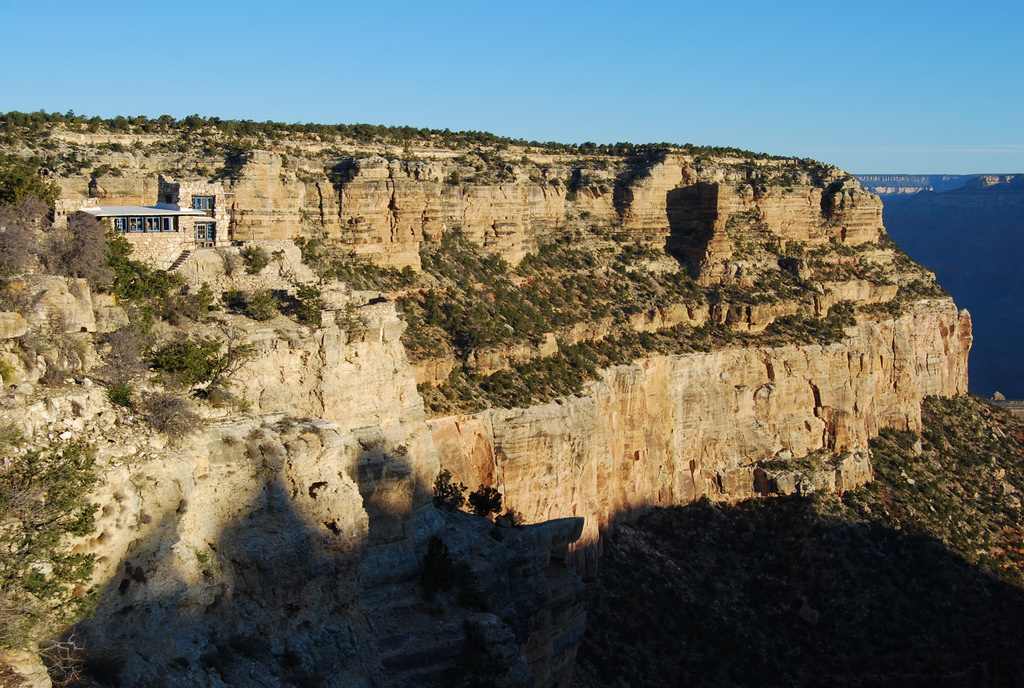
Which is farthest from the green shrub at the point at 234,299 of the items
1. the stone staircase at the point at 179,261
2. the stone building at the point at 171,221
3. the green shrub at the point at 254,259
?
the stone building at the point at 171,221

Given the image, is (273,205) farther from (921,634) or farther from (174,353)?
(921,634)

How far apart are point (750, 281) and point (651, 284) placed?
5.43m

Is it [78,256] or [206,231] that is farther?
[206,231]

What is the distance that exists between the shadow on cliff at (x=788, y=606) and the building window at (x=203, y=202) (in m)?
18.1

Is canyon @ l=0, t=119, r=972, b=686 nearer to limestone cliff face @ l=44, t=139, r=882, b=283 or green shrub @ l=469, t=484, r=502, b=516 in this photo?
limestone cliff face @ l=44, t=139, r=882, b=283

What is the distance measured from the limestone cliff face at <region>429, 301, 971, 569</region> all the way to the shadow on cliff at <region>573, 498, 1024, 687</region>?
5.10ft

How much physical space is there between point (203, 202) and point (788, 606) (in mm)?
25788

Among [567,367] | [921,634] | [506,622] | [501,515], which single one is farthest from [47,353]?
[921,634]

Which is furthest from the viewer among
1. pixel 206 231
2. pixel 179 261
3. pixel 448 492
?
pixel 448 492

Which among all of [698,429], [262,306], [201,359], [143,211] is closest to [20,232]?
[201,359]

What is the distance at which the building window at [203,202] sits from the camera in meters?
30.4

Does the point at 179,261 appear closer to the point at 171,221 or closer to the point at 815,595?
the point at 171,221

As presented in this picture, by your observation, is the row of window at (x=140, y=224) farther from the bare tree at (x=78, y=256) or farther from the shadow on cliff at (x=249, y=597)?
the shadow on cliff at (x=249, y=597)

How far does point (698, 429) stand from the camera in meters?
44.8
